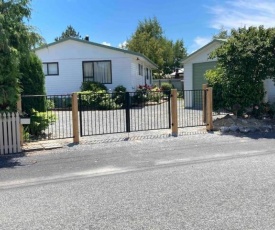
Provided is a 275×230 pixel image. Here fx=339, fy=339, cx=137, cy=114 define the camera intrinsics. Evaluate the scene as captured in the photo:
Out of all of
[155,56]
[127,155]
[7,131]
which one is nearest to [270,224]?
[127,155]

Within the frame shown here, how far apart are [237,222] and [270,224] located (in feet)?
1.20

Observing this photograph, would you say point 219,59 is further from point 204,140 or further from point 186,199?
point 186,199

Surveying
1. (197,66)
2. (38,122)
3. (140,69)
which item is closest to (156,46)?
(140,69)

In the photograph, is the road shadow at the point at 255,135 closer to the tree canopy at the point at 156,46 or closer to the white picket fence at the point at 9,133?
the white picket fence at the point at 9,133

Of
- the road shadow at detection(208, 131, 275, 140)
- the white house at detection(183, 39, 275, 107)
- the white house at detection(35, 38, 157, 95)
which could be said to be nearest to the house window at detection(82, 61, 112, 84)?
the white house at detection(35, 38, 157, 95)

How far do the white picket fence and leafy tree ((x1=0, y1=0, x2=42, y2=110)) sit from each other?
15.3 inches

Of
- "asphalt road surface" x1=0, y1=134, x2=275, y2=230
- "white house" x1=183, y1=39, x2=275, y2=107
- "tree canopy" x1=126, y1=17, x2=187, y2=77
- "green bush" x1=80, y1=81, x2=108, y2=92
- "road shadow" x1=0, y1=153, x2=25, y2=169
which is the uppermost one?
"tree canopy" x1=126, y1=17, x2=187, y2=77

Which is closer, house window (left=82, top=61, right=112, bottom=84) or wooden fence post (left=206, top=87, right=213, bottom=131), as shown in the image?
wooden fence post (left=206, top=87, right=213, bottom=131)

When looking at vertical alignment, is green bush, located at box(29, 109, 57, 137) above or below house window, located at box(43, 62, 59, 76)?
below

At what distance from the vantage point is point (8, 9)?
8.07 m

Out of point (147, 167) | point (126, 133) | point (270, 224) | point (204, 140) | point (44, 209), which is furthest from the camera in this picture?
point (126, 133)

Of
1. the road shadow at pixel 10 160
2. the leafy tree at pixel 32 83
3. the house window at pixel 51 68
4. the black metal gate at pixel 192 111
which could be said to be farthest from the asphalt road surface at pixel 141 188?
the house window at pixel 51 68

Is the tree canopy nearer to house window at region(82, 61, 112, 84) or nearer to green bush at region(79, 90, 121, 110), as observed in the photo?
house window at region(82, 61, 112, 84)

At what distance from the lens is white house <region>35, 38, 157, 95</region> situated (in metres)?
22.2
